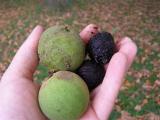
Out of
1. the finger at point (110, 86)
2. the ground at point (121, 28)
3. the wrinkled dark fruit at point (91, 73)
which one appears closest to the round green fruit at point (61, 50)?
the wrinkled dark fruit at point (91, 73)

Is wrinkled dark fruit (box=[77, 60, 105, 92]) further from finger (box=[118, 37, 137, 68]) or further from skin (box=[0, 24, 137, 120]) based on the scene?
finger (box=[118, 37, 137, 68])

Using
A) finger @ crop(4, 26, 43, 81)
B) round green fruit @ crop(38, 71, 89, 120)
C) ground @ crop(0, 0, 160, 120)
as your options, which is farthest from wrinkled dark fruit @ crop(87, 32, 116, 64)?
ground @ crop(0, 0, 160, 120)

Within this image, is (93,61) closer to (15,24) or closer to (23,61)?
(23,61)

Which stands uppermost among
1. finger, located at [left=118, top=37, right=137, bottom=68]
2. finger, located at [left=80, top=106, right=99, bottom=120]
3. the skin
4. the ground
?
finger, located at [left=118, top=37, right=137, bottom=68]

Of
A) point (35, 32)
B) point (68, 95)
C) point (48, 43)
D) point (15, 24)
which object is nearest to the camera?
point (68, 95)

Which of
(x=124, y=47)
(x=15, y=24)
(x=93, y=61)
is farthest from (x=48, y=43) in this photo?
(x=15, y=24)

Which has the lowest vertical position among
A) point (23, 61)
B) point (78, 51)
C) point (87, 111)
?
point (87, 111)

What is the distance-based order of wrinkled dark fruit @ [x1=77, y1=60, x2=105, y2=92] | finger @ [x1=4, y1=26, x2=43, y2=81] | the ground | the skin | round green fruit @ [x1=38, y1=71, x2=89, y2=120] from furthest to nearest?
the ground
finger @ [x1=4, y1=26, x2=43, y2=81]
wrinkled dark fruit @ [x1=77, y1=60, x2=105, y2=92]
the skin
round green fruit @ [x1=38, y1=71, x2=89, y2=120]
